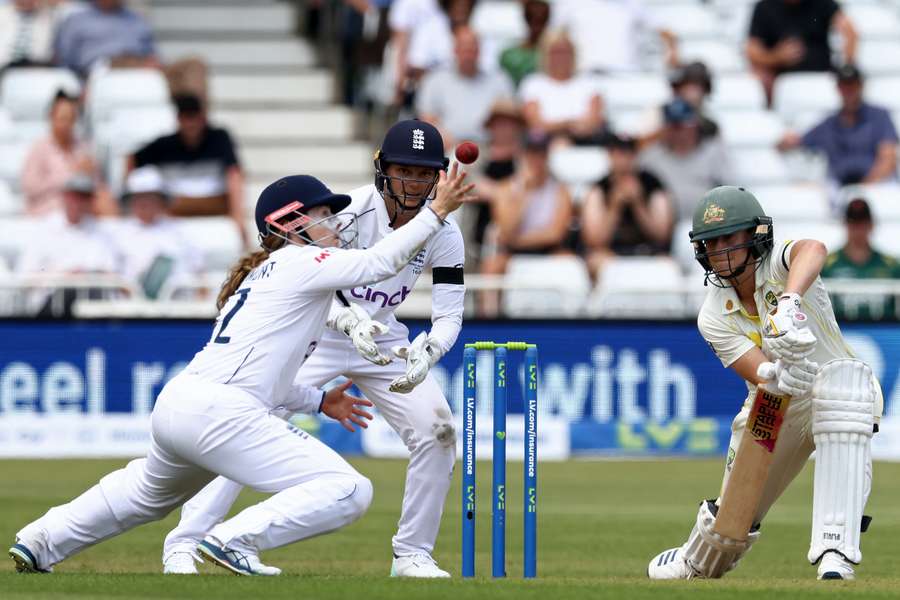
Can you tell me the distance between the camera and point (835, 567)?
6.43 m

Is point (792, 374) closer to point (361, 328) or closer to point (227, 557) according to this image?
point (361, 328)

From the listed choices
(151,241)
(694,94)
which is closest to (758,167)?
(694,94)

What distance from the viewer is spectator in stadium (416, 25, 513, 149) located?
14812 millimetres

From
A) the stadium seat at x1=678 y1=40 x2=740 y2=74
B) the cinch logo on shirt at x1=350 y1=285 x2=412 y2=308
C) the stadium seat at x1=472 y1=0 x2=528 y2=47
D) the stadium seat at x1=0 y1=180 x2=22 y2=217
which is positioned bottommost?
the stadium seat at x1=0 y1=180 x2=22 y2=217

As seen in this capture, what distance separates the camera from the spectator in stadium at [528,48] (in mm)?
15523

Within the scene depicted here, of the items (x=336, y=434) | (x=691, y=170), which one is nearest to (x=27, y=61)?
(x=336, y=434)

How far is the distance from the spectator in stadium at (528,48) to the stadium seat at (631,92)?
64 centimetres

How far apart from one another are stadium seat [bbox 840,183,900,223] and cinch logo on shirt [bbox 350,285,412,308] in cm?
826

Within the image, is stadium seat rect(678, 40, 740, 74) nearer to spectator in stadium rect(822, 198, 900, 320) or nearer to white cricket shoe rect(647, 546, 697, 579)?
spectator in stadium rect(822, 198, 900, 320)

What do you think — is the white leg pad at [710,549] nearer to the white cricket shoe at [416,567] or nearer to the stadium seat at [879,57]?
the white cricket shoe at [416,567]

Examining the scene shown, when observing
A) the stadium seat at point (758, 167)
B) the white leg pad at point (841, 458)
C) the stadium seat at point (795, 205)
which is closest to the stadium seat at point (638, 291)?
the stadium seat at point (795, 205)

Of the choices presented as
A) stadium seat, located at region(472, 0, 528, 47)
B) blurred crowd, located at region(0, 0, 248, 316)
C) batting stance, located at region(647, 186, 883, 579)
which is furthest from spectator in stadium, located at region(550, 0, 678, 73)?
batting stance, located at region(647, 186, 883, 579)

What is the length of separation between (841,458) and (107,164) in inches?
376

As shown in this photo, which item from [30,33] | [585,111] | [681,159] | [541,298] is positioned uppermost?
[30,33]
